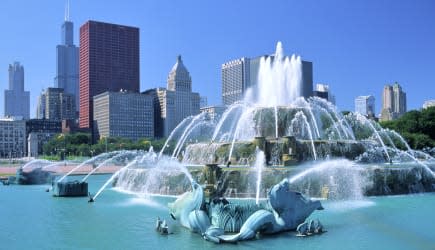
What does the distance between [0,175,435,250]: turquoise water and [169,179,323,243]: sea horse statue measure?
0.42 m

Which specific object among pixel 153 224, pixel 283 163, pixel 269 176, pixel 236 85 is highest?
pixel 236 85

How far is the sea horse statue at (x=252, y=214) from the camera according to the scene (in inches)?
741

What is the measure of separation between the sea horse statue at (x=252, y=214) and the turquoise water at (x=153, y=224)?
0.42 meters

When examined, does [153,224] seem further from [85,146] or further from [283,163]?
[85,146]

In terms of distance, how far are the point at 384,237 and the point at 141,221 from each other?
422 inches

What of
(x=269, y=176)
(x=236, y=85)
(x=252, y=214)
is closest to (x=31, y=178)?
(x=269, y=176)

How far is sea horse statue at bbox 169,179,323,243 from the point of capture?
741 inches

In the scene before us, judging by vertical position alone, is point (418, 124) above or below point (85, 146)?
above

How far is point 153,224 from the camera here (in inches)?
882

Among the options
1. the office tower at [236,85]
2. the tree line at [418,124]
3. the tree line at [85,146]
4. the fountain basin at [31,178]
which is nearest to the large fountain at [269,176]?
the fountain basin at [31,178]

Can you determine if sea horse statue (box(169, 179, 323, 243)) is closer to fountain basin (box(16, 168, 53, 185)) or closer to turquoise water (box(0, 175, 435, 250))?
turquoise water (box(0, 175, 435, 250))

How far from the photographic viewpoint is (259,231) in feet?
62.4

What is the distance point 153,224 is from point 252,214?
5213mm

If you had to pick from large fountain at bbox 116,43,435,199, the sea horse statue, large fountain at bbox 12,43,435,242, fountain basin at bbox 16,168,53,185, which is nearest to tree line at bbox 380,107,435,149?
large fountain at bbox 116,43,435,199
